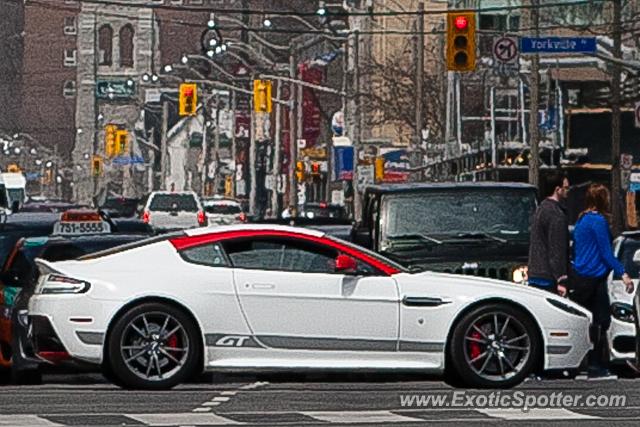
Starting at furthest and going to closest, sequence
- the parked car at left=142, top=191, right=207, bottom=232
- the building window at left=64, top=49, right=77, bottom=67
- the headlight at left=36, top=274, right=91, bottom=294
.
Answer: the building window at left=64, top=49, right=77, bottom=67
the parked car at left=142, top=191, right=207, bottom=232
the headlight at left=36, top=274, right=91, bottom=294

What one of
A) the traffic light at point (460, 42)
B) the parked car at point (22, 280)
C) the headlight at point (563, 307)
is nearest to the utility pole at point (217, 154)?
the traffic light at point (460, 42)

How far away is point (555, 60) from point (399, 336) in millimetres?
57695

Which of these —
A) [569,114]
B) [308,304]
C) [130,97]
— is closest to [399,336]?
[308,304]

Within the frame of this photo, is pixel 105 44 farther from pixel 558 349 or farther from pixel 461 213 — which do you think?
pixel 558 349

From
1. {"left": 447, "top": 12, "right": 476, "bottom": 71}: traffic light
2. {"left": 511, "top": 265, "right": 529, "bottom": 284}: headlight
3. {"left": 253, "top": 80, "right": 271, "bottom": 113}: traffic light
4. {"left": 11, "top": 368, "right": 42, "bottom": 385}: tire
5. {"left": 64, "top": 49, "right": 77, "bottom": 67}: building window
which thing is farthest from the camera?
{"left": 64, "top": 49, "right": 77, "bottom": 67}: building window

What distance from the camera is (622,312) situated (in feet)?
65.2

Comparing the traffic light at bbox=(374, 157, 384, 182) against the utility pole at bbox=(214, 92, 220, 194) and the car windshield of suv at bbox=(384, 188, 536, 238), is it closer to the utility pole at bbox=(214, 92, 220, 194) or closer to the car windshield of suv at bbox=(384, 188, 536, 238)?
the utility pole at bbox=(214, 92, 220, 194)

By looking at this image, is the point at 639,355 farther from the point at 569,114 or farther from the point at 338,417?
the point at 569,114

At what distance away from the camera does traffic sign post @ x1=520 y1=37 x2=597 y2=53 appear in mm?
38781

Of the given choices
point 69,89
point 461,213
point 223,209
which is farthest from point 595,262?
point 69,89

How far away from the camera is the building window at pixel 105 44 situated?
174 meters

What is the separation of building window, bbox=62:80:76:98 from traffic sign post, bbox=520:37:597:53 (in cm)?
13622

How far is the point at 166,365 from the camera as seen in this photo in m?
16.0

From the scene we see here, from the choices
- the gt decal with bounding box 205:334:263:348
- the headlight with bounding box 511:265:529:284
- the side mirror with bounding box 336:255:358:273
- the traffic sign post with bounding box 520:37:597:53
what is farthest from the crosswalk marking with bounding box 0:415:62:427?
the traffic sign post with bounding box 520:37:597:53
